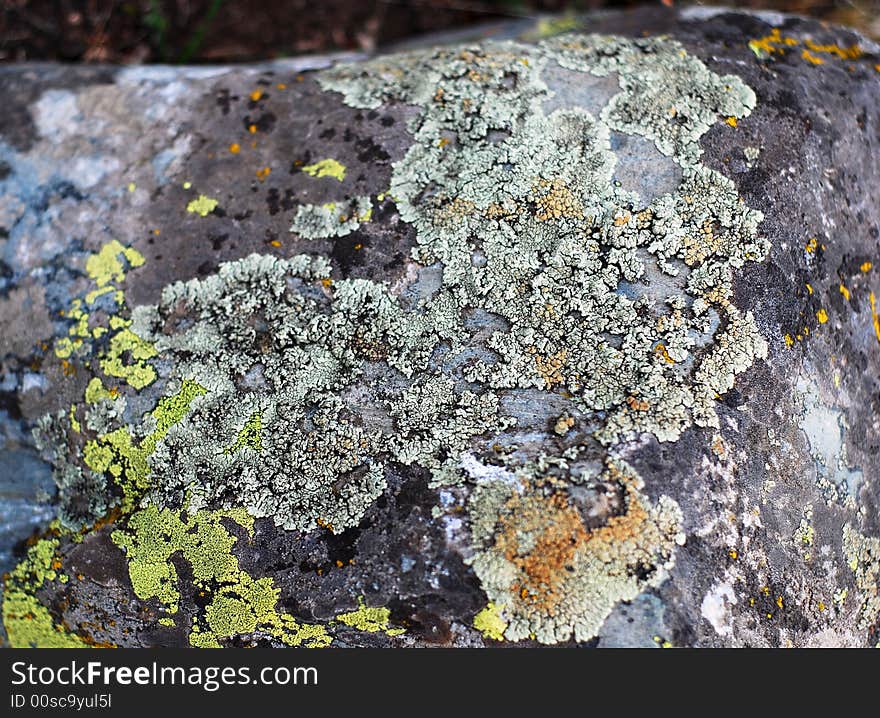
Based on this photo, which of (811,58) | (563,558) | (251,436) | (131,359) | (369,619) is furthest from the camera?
(811,58)

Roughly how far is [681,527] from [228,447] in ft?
3.83

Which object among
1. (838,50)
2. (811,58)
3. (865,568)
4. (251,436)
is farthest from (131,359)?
(838,50)

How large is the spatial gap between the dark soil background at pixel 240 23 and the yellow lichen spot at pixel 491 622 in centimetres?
326

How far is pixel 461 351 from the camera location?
2.04 m

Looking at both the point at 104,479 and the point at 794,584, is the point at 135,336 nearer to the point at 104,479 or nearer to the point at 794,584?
the point at 104,479

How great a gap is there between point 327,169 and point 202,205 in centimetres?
40

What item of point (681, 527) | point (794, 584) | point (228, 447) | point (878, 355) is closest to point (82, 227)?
point (228, 447)

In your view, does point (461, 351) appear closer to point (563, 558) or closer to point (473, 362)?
point (473, 362)

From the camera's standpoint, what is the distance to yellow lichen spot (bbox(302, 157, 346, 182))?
2.32 meters

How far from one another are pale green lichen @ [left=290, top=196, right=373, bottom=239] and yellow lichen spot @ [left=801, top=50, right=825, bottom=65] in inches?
58.4

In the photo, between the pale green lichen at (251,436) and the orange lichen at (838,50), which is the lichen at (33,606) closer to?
the pale green lichen at (251,436)

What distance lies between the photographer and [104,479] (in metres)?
2.16

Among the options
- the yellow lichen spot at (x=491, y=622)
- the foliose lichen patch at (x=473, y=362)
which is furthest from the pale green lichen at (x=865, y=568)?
the yellow lichen spot at (x=491, y=622)

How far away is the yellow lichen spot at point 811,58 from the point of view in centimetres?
245
